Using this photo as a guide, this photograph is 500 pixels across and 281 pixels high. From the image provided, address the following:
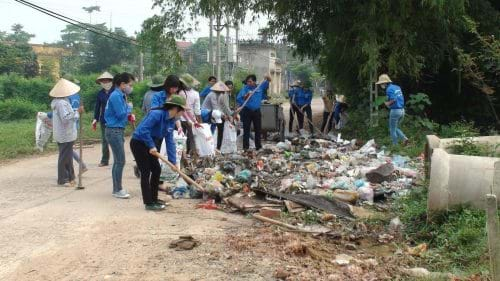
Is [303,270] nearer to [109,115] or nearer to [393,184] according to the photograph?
[393,184]

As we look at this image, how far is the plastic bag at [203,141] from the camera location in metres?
9.95

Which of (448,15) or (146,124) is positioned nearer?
(146,124)

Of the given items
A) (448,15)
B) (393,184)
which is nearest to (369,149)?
(393,184)

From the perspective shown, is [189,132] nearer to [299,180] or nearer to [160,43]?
[299,180]

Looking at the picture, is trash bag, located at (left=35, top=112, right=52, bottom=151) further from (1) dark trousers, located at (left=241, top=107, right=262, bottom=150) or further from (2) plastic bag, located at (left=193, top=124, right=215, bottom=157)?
(1) dark trousers, located at (left=241, top=107, right=262, bottom=150)

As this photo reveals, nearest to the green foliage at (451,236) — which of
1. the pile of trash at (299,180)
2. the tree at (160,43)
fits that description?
the pile of trash at (299,180)

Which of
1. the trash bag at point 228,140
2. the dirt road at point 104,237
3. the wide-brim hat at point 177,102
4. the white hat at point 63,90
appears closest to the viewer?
the dirt road at point 104,237

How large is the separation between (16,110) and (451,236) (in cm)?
2516

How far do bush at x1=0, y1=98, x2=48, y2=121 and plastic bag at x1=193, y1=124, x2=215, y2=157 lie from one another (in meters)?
19.3

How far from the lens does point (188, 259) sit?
5113 mm

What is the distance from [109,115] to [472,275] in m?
5.36

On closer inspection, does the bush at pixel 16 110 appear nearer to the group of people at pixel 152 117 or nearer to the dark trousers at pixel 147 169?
the group of people at pixel 152 117

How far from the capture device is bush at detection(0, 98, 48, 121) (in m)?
26.5

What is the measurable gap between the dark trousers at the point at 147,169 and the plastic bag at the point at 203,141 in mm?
2805
